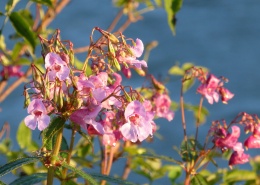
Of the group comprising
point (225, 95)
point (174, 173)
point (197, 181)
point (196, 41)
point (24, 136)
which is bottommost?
point (197, 181)

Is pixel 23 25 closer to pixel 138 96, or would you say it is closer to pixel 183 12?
pixel 138 96

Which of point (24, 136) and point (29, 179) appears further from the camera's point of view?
point (24, 136)

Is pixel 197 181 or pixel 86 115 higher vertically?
pixel 197 181

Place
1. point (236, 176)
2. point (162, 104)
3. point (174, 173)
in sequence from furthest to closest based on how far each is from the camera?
point (174, 173)
point (236, 176)
point (162, 104)

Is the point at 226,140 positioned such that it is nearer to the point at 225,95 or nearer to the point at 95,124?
the point at 225,95

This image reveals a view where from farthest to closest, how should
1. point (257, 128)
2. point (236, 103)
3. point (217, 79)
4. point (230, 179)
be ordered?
point (236, 103), point (230, 179), point (217, 79), point (257, 128)

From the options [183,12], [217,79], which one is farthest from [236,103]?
[217,79]

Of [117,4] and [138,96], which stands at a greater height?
[117,4]

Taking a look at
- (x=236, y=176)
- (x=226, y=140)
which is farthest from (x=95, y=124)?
(x=236, y=176)
